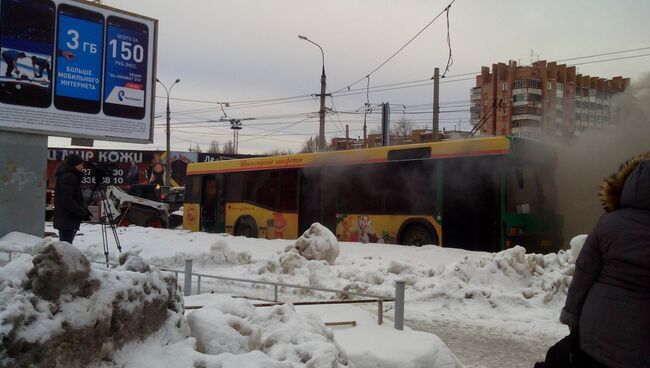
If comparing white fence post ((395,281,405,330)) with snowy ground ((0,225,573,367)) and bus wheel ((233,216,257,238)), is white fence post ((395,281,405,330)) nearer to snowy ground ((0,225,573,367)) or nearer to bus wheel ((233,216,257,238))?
snowy ground ((0,225,573,367))

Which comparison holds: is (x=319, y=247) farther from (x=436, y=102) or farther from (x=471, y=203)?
(x=436, y=102)

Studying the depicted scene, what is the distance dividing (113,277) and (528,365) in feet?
14.0

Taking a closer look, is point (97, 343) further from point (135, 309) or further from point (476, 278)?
point (476, 278)

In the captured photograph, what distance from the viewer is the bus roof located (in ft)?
40.8

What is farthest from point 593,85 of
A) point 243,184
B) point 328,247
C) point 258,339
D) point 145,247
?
point 258,339

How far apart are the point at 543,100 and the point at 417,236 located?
41.3ft

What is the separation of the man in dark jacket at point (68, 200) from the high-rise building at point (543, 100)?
1064cm

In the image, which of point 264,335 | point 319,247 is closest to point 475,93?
point 319,247

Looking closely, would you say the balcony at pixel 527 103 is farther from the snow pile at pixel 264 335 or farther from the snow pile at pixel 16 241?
the snow pile at pixel 264 335

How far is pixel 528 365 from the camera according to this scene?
552cm

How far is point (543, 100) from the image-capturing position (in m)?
22.9

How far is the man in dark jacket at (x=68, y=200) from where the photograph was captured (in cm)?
762

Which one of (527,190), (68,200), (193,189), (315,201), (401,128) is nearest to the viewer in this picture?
(68,200)

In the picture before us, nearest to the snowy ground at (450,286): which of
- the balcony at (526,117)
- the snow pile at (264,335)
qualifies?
the snow pile at (264,335)
